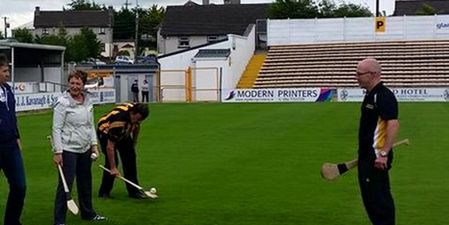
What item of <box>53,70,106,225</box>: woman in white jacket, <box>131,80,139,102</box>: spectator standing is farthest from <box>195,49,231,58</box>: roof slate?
<box>53,70,106,225</box>: woman in white jacket

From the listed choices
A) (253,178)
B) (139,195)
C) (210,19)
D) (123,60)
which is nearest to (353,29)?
(123,60)

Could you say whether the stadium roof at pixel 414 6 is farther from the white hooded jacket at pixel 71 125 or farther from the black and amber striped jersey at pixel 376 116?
the black and amber striped jersey at pixel 376 116

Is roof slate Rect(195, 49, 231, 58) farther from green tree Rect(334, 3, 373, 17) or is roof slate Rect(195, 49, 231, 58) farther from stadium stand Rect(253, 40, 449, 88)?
green tree Rect(334, 3, 373, 17)

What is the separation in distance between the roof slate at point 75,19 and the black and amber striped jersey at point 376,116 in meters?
125

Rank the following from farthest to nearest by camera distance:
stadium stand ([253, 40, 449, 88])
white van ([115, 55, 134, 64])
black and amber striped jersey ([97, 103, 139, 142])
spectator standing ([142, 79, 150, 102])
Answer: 1. white van ([115, 55, 134, 64])
2. stadium stand ([253, 40, 449, 88])
3. spectator standing ([142, 79, 150, 102])
4. black and amber striped jersey ([97, 103, 139, 142])

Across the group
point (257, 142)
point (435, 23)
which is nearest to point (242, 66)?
point (435, 23)

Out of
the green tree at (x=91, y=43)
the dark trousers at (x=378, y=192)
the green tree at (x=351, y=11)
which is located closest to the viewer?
the dark trousers at (x=378, y=192)

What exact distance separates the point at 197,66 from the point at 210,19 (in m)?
39.4

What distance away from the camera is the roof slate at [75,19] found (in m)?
132

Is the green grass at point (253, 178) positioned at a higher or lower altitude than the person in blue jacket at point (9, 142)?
lower

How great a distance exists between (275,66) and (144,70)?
10.4 metres

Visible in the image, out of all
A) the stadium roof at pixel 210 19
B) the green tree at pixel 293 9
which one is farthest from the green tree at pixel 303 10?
the stadium roof at pixel 210 19

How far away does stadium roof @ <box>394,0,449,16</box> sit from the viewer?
103894 mm

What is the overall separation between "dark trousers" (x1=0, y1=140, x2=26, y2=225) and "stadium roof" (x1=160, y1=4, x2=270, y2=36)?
87086 millimetres
